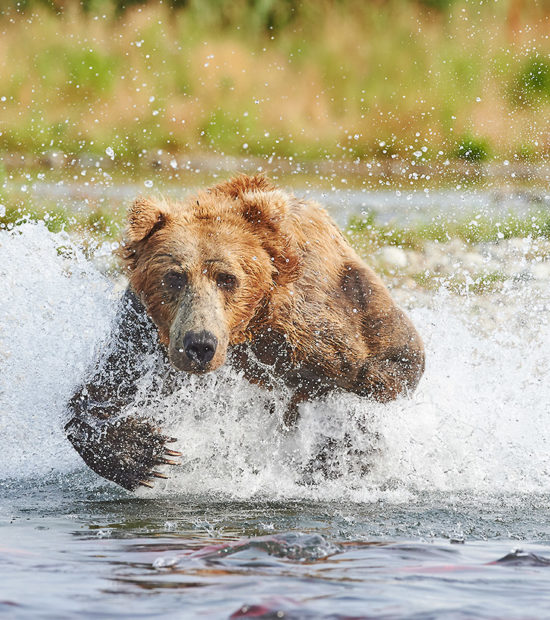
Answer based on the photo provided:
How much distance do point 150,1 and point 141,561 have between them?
53.7ft

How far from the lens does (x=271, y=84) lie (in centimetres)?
1734

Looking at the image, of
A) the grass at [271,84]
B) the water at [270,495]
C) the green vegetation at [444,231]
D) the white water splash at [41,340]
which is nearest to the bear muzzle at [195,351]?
the water at [270,495]

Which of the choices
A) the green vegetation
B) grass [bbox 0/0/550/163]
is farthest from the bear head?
grass [bbox 0/0/550/163]

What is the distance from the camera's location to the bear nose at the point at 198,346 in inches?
186

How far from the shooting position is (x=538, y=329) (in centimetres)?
902

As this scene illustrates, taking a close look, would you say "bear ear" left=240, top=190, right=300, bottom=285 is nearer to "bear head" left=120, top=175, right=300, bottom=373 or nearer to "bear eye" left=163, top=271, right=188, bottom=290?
"bear head" left=120, top=175, right=300, bottom=373

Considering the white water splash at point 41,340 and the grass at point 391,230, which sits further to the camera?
the grass at point 391,230

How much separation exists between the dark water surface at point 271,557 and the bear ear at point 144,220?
1.14 metres

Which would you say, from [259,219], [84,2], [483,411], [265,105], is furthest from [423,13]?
[259,219]

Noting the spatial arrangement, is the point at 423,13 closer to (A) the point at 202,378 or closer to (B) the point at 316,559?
(A) the point at 202,378

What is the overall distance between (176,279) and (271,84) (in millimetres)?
12732

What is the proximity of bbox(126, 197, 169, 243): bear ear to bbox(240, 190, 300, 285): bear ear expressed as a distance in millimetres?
371

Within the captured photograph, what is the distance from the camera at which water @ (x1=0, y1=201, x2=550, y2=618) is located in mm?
3443

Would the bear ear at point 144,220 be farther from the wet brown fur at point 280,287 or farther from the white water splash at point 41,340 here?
the white water splash at point 41,340
